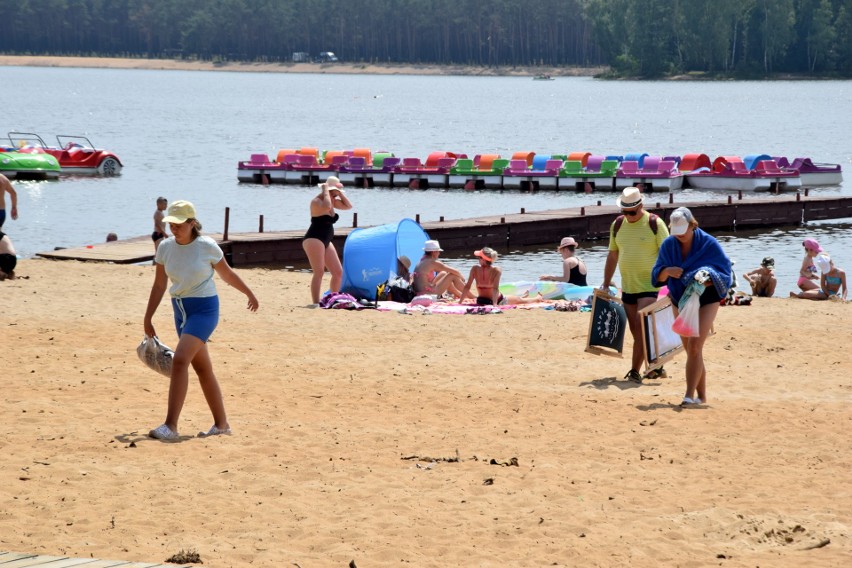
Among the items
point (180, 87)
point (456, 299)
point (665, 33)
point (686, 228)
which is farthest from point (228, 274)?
point (180, 87)

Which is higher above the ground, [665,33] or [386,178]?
[665,33]

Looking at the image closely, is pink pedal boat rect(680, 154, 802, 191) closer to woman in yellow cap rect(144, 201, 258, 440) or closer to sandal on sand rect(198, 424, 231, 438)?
sandal on sand rect(198, 424, 231, 438)

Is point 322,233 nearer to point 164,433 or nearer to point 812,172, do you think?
point 164,433

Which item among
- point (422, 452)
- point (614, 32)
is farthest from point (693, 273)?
point (614, 32)

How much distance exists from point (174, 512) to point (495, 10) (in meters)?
180

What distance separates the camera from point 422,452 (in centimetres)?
895

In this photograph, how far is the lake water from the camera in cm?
3491

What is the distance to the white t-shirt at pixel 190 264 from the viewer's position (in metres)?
8.55

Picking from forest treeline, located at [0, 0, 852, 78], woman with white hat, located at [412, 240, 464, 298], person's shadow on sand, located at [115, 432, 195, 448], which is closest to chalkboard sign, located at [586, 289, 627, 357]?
person's shadow on sand, located at [115, 432, 195, 448]

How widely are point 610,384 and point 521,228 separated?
673 inches

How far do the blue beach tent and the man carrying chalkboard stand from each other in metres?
5.81

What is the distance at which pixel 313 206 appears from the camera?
15.8m

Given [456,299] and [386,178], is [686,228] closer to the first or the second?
[456,299]

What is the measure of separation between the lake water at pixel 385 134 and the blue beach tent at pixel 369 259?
7.49 meters
